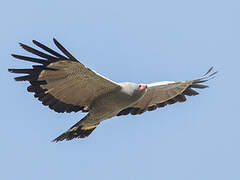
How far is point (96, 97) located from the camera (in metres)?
12.6

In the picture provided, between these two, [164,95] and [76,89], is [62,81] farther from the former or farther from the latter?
[164,95]

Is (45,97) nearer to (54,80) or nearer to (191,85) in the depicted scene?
(54,80)

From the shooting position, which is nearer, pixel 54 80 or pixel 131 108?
pixel 54 80

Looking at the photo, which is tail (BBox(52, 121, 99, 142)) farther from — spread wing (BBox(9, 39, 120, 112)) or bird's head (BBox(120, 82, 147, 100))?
bird's head (BBox(120, 82, 147, 100))

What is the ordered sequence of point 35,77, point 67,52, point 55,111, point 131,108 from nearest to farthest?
point 67,52 → point 35,77 → point 55,111 → point 131,108

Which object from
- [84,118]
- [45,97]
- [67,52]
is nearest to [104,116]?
[84,118]

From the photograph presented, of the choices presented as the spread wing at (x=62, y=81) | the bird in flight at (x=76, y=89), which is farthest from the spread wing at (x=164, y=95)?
the spread wing at (x=62, y=81)

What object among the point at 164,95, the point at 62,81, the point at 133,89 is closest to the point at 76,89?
the point at 62,81

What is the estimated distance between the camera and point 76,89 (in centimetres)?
1234

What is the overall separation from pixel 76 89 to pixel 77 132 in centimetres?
128

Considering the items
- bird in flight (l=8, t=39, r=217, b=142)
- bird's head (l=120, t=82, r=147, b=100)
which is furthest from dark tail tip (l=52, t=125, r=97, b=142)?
bird's head (l=120, t=82, r=147, b=100)

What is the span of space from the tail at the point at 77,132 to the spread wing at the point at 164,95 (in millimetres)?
1039

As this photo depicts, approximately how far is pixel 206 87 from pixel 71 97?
3.61 meters

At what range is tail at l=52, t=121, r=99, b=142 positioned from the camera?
12898mm
